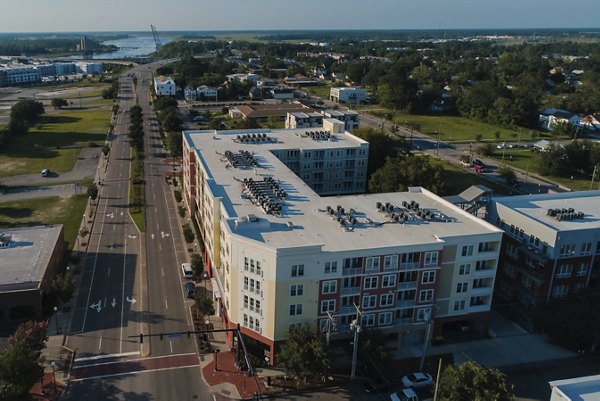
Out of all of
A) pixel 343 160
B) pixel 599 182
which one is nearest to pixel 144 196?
pixel 343 160

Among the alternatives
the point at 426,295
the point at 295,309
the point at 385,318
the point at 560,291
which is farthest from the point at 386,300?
the point at 560,291

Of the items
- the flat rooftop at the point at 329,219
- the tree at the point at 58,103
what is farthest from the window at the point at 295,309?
the tree at the point at 58,103

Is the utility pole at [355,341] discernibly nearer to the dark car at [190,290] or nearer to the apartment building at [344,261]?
the apartment building at [344,261]

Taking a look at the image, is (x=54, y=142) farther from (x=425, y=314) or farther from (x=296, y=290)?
(x=425, y=314)

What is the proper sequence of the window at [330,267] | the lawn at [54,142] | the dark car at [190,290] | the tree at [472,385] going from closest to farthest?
the tree at [472,385] < the window at [330,267] < the dark car at [190,290] < the lawn at [54,142]

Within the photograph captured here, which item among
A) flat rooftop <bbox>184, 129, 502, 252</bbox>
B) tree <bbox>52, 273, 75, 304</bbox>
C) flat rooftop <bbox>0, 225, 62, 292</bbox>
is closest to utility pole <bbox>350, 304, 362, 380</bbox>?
flat rooftop <bbox>184, 129, 502, 252</bbox>
